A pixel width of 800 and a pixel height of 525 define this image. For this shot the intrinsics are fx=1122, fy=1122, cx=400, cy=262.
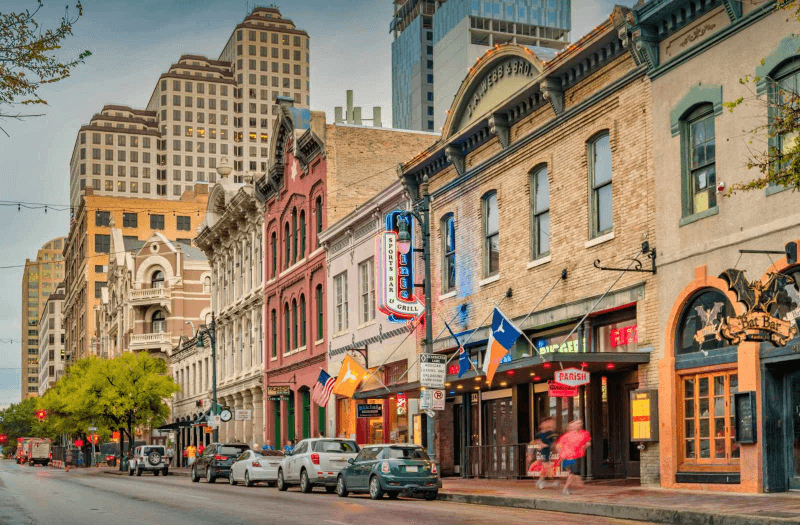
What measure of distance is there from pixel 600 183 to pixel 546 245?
3.02 metres

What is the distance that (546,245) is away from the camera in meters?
28.5

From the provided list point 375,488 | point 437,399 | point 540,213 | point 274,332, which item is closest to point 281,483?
point 437,399

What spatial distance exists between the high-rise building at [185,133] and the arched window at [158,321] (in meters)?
89.1

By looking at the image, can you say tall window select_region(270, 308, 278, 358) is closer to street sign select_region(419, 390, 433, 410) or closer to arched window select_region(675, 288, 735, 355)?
street sign select_region(419, 390, 433, 410)

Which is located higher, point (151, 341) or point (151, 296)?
point (151, 296)

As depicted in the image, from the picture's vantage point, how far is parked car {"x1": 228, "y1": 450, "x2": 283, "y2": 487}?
3638 centimetres

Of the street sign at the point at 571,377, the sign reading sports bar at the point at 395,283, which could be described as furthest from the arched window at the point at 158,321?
the street sign at the point at 571,377

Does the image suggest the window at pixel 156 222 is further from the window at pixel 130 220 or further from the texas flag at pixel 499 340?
the texas flag at pixel 499 340

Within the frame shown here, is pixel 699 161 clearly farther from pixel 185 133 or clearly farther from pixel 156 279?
pixel 185 133

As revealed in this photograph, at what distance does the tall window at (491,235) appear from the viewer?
31188mm

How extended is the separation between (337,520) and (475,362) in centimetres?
1427

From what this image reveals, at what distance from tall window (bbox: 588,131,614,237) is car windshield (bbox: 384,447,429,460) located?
6.47 meters

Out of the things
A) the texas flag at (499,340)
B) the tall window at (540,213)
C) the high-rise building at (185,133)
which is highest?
the high-rise building at (185,133)

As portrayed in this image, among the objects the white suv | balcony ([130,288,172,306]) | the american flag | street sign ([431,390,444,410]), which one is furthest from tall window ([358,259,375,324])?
balcony ([130,288,172,306])
